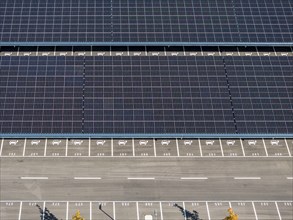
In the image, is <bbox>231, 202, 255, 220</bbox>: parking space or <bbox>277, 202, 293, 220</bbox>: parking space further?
<bbox>277, 202, 293, 220</bbox>: parking space

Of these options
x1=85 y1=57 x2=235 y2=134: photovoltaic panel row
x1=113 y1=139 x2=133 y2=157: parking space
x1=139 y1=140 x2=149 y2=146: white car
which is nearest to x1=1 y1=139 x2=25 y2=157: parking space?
x1=85 y1=57 x2=235 y2=134: photovoltaic panel row

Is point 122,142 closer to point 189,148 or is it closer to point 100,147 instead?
point 100,147

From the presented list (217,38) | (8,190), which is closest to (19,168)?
(8,190)

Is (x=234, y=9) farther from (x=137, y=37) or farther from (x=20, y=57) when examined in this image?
(x=20, y=57)

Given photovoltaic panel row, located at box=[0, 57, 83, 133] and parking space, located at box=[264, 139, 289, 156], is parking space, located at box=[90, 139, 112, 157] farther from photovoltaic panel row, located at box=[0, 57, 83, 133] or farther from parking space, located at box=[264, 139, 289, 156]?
parking space, located at box=[264, 139, 289, 156]

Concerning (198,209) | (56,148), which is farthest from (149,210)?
(56,148)

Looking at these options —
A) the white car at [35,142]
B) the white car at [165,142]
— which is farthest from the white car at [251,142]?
the white car at [35,142]
